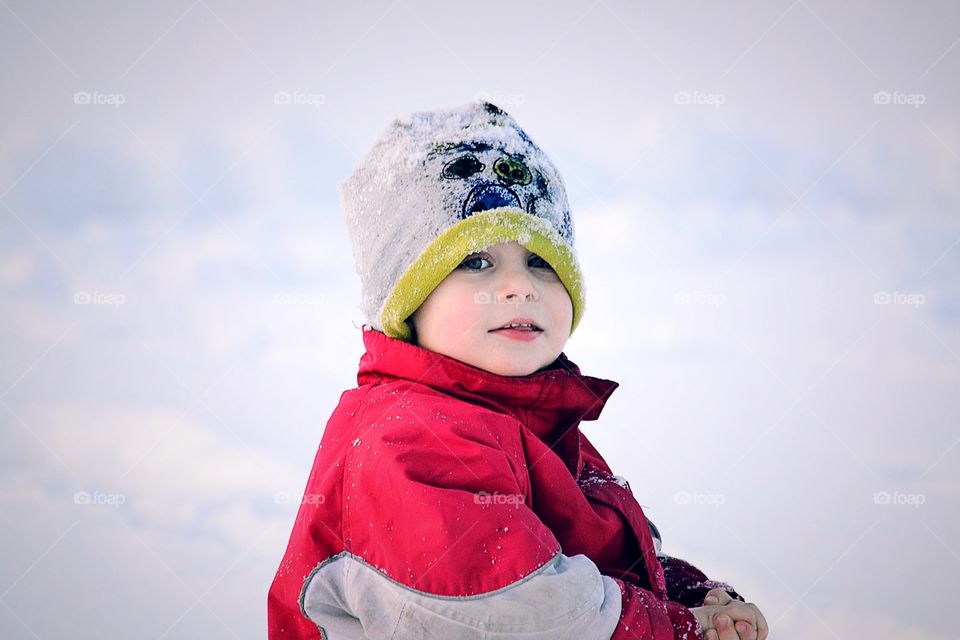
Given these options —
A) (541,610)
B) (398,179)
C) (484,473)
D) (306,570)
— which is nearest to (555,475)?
(484,473)

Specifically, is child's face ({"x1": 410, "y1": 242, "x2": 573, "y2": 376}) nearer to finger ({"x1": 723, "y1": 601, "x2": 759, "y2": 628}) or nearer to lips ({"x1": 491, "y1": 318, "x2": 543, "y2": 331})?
lips ({"x1": 491, "y1": 318, "x2": 543, "y2": 331})

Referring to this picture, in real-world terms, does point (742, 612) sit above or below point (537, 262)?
below

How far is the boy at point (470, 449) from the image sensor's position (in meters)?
1.51

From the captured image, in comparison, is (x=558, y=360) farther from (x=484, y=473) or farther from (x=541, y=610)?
(x=541, y=610)

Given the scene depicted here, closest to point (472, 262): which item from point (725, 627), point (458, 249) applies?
point (458, 249)

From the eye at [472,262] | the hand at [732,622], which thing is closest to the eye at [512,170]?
the eye at [472,262]

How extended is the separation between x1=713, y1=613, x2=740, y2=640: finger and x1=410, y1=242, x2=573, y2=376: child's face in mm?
662

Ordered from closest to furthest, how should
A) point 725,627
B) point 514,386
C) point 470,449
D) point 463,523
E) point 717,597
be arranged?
point 463,523
point 470,449
point 725,627
point 514,386
point 717,597

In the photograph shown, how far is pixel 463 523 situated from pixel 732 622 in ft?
2.13

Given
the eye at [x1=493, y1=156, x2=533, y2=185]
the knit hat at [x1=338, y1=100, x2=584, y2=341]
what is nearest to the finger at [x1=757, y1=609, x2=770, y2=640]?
the knit hat at [x1=338, y1=100, x2=584, y2=341]

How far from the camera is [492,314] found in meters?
1.96

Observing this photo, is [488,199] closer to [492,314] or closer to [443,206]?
[443,206]

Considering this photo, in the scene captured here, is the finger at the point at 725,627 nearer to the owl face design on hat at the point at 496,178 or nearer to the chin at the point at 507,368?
the chin at the point at 507,368

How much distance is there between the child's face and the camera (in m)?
1.95
